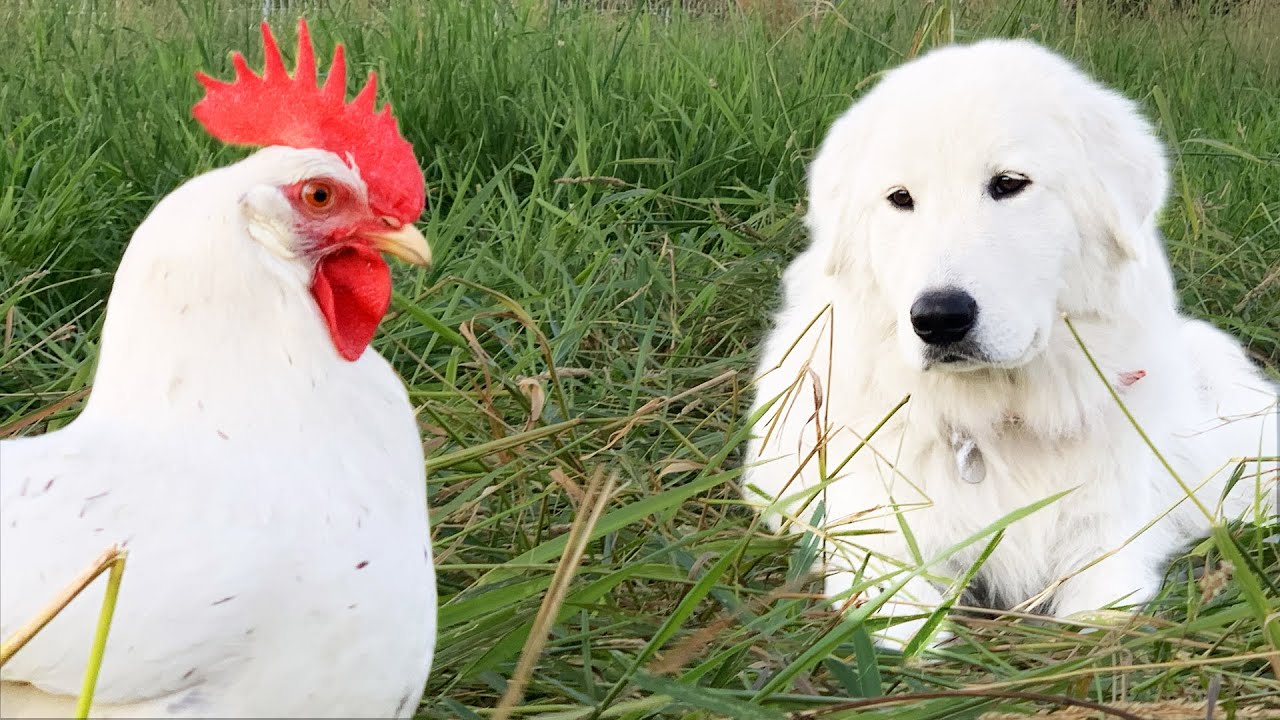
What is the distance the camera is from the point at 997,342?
Result: 2.63m

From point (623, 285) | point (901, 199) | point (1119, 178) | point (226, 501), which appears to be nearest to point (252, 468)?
point (226, 501)

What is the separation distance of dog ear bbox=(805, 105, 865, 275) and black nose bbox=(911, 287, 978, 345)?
45cm

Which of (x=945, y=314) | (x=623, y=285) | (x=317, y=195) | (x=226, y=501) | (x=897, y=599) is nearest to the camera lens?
(x=226, y=501)

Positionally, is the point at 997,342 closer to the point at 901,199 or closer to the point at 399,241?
the point at 901,199

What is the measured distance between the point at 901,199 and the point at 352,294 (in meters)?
1.56

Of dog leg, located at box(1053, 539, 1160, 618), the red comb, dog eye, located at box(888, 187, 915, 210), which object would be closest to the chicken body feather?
the red comb

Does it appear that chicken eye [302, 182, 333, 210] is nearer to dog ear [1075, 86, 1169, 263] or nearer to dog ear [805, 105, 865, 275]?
dog ear [805, 105, 865, 275]

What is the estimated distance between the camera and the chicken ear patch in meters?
1.66

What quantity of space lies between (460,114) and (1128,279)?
2.69m

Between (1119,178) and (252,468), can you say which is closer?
(252,468)

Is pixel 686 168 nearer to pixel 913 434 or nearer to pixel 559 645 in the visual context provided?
pixel 913 434

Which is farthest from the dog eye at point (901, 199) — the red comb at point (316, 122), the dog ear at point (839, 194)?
the red comb at point (316, 122)

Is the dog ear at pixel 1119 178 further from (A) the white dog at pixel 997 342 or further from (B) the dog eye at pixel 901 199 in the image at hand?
(B) the dog eye at pixel 901 199

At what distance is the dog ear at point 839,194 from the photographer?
3018 mm
